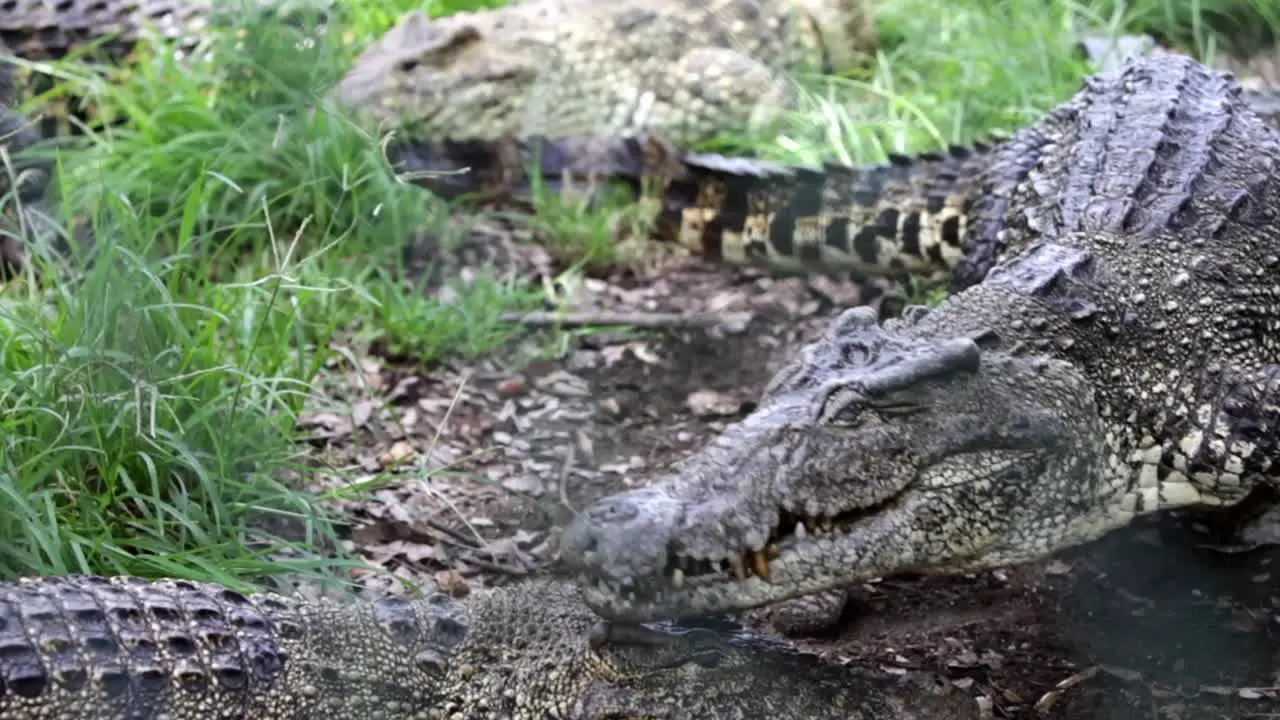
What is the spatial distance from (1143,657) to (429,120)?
3.92 meters

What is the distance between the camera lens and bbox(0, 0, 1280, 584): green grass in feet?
11.0

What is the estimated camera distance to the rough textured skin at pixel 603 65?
248 inches

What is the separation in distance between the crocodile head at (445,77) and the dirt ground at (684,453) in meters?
1.37

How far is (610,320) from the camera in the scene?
522 cm

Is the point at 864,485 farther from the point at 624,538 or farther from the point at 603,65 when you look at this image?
the point at 603,65

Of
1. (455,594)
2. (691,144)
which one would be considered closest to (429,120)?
(691,144)

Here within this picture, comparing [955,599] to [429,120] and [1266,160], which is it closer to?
[1266,160]

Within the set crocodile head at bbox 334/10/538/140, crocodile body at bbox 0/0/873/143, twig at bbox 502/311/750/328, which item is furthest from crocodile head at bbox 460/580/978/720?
crocodile body at bbox 0/0/873/143

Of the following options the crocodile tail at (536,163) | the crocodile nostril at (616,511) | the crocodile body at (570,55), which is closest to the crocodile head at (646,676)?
the crocodile nostril at (616,511)

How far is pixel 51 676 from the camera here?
2.60 m

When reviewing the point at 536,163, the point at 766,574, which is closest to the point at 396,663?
the point at 766,574

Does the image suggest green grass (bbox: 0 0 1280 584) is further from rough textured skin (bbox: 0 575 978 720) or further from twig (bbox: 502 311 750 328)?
rough textured skin (bbox: 0 575 978 720)

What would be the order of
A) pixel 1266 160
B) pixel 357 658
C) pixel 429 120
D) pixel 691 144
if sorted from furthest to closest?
pixel 691 144 < pixel 429 120 < pixel 1266 160 < pixel 357 658

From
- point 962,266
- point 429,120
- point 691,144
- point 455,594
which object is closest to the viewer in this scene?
point 455,594
